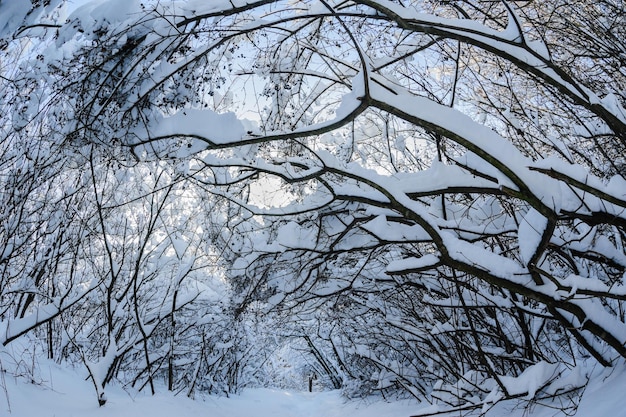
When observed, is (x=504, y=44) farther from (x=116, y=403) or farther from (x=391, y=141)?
(x=116, y=403)

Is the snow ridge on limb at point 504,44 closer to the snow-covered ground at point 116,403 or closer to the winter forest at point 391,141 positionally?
Result: the winter forest at point 391,141

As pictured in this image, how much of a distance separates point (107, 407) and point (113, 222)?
440cm

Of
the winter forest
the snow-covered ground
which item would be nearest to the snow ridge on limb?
the winter forest

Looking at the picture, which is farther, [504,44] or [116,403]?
[116,403]

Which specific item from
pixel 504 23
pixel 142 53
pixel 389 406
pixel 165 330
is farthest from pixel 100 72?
pixel 165 330

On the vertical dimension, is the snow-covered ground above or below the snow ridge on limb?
below

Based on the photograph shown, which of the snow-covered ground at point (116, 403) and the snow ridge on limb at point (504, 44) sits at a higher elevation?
the snow ridge on limb at point (504, 44)

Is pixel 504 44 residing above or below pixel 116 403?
above

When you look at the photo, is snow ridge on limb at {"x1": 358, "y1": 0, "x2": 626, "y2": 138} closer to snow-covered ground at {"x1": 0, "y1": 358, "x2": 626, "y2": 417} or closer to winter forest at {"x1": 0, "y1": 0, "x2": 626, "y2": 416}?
winter forest at {"x1": 0, "y1": 0, "x2": 626, "y2": 416}

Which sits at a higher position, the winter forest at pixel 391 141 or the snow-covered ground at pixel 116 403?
the winter forest at pixel 391 141

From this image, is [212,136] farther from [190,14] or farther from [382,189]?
[382,189]

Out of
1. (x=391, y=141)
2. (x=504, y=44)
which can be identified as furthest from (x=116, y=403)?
(x=504, y=44)

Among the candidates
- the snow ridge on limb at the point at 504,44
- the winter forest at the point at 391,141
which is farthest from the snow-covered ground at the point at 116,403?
the snow ridge on limb at the point at 504,44

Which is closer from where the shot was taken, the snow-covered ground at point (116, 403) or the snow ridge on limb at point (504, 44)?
the snow ridge on limb at point (504, 44)
